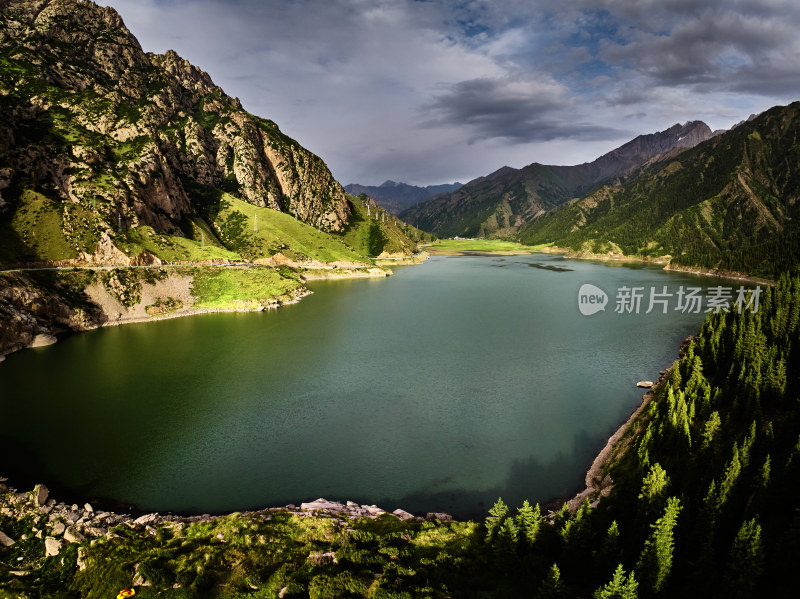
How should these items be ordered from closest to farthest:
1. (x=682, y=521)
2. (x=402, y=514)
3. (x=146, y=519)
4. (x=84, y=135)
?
(x=682, y=521), (x=146, y=519), (x=402, y=514), (x=84, y=135)

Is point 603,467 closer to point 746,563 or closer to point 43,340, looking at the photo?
point 746,563

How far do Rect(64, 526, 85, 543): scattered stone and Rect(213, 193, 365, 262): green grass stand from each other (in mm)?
134965

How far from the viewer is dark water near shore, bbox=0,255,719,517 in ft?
111

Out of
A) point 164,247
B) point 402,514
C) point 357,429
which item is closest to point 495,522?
point 402,514

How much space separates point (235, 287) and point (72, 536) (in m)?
91.8

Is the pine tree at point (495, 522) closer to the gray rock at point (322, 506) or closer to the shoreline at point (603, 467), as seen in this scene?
the shoreline at point (603, 467)

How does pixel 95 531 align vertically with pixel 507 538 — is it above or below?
below

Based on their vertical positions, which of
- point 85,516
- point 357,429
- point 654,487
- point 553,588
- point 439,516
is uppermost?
point 654,487

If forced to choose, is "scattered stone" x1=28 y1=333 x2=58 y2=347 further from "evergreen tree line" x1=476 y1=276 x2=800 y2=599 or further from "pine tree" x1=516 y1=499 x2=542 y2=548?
"pine tree" x1=516 y1=499 x2=542 y2=548

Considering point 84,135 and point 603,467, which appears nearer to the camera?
point 603,467

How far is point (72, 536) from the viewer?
25.3 meters

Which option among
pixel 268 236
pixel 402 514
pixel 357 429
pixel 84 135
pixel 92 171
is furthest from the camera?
pixel 268 236

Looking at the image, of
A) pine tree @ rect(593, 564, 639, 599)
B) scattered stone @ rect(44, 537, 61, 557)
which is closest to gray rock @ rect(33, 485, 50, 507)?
scattered stone @ rect(44, 537, 61, 557)

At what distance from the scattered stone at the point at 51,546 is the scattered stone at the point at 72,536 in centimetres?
52
